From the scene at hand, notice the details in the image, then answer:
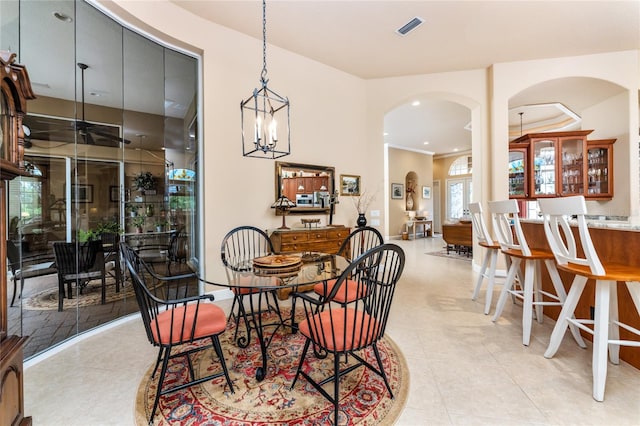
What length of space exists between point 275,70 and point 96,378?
13.2 ft

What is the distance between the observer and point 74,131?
105 inches

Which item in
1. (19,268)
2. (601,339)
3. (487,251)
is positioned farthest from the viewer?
(487,251)

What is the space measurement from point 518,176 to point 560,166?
0.71 m

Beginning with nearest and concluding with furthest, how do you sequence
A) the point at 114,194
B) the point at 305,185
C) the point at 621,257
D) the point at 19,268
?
the point at 621,257, the point at 19,268, the point at 114,194, the point at 305,185

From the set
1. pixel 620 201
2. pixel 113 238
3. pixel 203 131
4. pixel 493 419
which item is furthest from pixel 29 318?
pixel 620 201

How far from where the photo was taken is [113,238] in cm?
300

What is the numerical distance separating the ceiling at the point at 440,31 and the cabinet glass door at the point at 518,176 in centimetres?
119

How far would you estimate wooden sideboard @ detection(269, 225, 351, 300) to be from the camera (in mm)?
3709

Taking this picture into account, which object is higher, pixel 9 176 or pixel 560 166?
pixel 560 166

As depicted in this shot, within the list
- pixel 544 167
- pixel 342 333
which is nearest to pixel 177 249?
pixel 342 333

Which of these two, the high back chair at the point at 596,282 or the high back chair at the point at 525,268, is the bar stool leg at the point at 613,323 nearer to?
the high back chair at the point at 596,282

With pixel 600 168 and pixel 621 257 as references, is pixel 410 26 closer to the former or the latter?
pixel 621 257

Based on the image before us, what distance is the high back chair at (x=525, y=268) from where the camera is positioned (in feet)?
7.88

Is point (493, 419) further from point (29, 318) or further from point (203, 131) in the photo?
point (203, 131)
